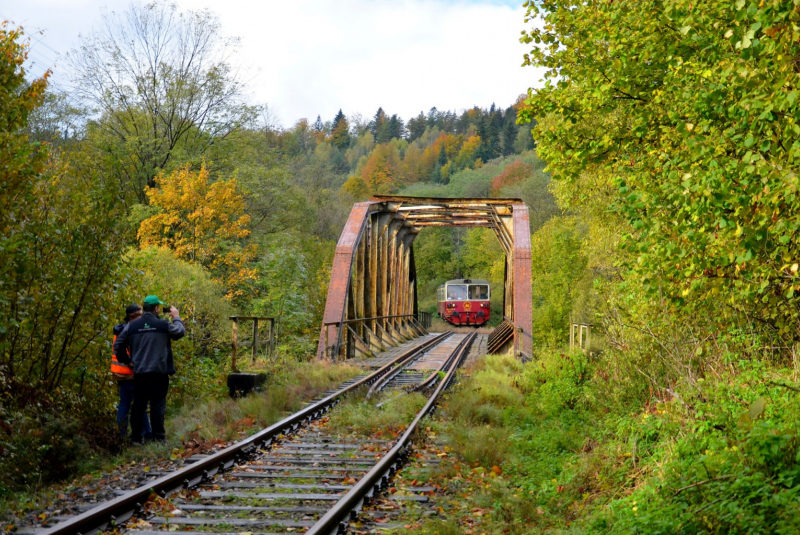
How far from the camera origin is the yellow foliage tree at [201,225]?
26.3 meters

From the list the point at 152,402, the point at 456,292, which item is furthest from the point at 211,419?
the point at 456,292

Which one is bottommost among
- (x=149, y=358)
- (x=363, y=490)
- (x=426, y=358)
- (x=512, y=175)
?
(x=426, y=358)

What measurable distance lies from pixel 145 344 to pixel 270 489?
2389 millimetres

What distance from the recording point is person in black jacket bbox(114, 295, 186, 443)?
719 centimetres

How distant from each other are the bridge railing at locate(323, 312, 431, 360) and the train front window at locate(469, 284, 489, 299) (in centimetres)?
1063

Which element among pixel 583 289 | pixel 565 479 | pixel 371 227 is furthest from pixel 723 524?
pixel 583 289

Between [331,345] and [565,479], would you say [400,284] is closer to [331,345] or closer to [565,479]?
[331,345]

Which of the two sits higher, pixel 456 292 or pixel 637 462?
pixel 456 292

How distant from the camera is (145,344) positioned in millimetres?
7199

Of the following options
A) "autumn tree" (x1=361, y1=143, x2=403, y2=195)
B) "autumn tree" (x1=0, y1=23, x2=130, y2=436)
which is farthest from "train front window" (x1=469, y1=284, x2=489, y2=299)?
"autumn tree" (x1=361, y1=143, x2=403, y2=195)

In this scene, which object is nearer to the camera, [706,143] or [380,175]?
[706,143]

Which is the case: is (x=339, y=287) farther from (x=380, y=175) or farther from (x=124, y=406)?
(x=380, y=175)

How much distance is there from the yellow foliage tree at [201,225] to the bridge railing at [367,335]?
240 inches

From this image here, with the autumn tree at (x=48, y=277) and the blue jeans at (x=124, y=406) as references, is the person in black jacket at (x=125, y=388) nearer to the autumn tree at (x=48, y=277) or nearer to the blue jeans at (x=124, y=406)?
the blue jeans at (x=124, y=406)
